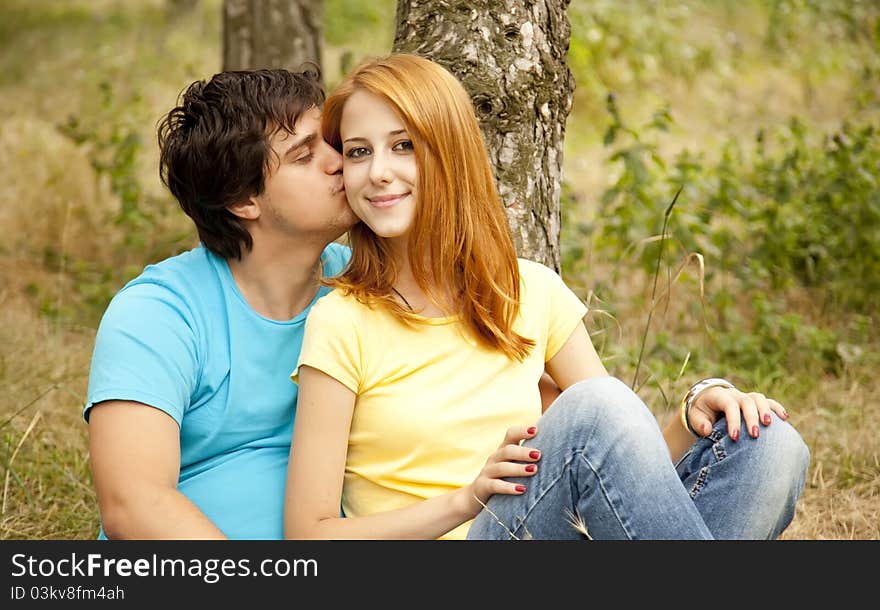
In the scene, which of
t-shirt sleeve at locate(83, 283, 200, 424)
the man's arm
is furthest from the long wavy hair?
the man's arm

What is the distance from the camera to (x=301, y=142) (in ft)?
7.99

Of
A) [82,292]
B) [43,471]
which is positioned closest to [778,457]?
[43,471]

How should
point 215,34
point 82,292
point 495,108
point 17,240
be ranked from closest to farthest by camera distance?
point 495,108 < point 82,292 < point 17,240 < point 215,34

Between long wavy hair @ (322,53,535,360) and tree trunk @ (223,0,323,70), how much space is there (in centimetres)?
321

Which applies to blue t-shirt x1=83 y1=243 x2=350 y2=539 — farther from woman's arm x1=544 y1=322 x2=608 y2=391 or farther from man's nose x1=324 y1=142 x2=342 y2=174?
woman's arm x1=544 y1=322 x2=608 y2=391

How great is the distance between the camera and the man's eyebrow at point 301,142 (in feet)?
7.98

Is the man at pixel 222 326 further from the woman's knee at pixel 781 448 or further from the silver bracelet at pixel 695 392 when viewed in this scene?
the woman's knee at pixel 781 448

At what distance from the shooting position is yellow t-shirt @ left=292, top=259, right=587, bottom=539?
7.25 feet

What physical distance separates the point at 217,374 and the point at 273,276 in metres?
0.29

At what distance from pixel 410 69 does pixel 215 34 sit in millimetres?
9139

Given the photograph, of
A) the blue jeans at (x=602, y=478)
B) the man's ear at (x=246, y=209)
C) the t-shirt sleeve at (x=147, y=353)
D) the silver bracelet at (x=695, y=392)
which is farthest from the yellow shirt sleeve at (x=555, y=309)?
the t-shirt sleeve at (x=147, y=353)

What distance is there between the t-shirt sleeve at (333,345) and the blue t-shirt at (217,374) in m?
0.14
